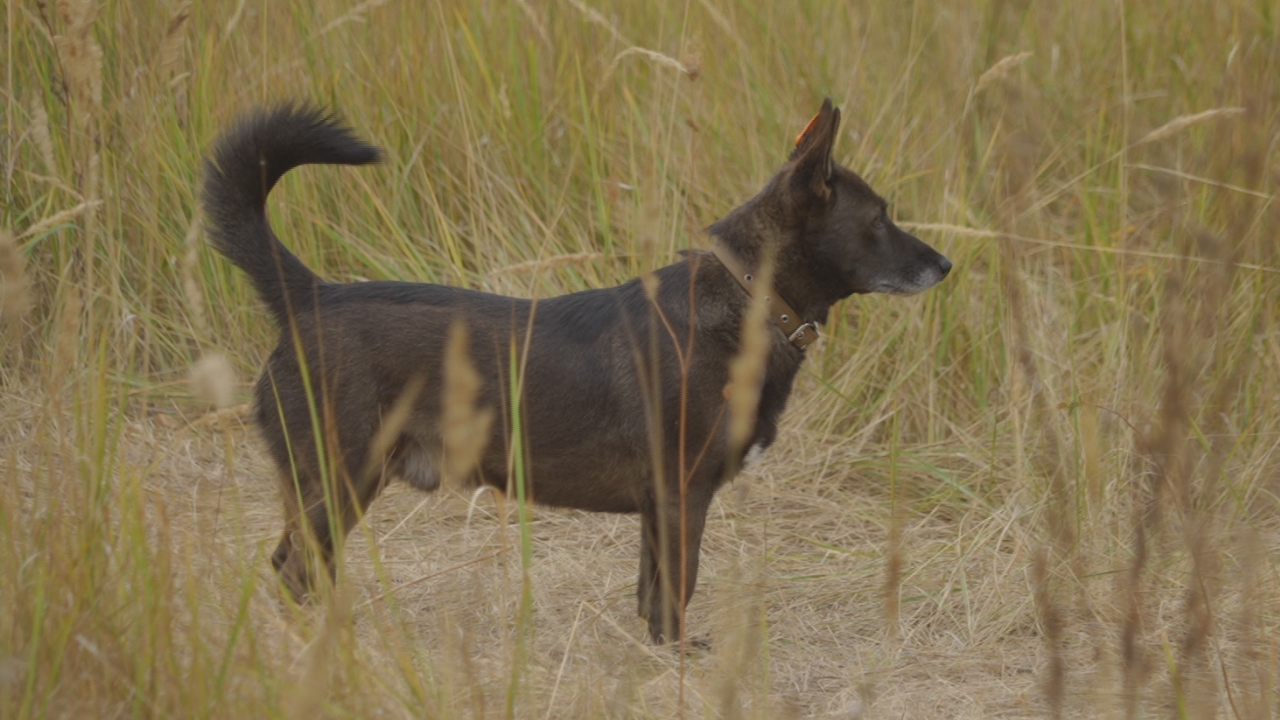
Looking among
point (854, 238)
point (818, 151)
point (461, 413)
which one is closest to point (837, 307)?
point (854, 238)

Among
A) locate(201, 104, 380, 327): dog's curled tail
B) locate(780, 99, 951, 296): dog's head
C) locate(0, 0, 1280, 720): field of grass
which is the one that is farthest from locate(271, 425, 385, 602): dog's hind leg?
locate(780, 99, 951, 296): dog's head

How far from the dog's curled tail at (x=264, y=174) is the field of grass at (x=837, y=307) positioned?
0.23m

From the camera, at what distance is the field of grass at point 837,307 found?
3.32 metres

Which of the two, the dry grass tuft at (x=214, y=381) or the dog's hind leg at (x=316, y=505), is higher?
the dry grass tuft at (x=214, y=381)

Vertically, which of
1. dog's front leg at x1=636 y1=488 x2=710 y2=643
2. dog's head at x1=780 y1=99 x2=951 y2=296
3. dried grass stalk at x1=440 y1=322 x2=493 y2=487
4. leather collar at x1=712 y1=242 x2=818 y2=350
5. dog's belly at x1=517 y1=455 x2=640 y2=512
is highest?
dog's head at x1=780 y1=99 x2=951 y2=296

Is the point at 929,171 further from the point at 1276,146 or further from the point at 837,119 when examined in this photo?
the point at 837,119

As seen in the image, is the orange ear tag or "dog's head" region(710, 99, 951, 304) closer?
the orange ear tag

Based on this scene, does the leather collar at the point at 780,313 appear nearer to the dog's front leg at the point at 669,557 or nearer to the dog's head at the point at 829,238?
the dog's head at the point at 829,238

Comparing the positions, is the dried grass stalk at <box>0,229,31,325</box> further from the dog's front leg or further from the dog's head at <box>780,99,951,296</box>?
the dog's head at <box>780,99,951,296</box>

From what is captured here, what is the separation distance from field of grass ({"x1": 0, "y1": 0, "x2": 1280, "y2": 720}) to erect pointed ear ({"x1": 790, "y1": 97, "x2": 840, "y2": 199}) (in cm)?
29

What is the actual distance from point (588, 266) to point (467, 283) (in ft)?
1.34

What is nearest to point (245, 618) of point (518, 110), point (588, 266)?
point (588, 266)

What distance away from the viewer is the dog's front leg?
332 centimetres

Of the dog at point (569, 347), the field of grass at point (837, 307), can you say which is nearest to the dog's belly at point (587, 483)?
the dog at point (569, 347)
